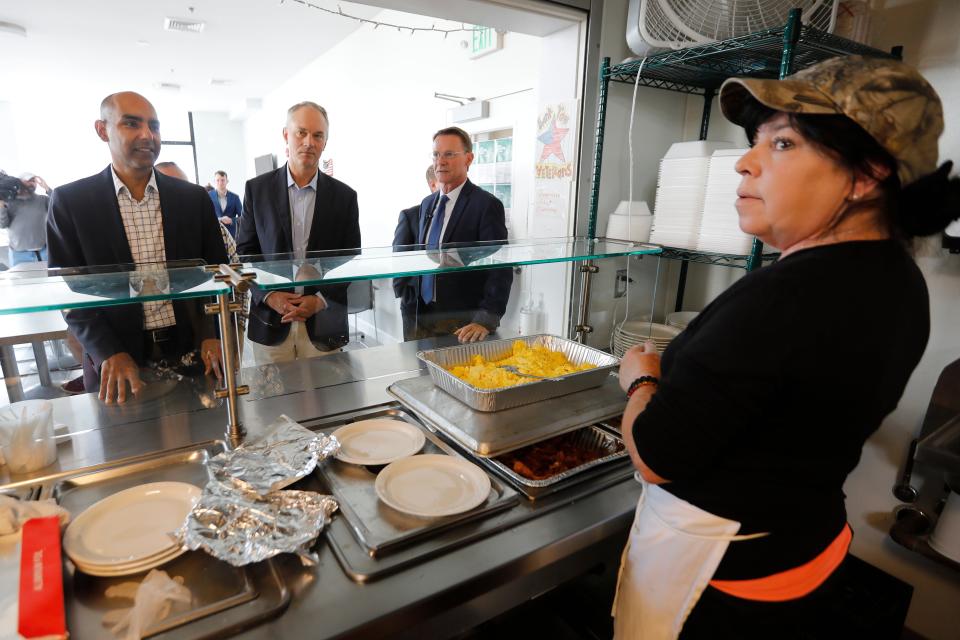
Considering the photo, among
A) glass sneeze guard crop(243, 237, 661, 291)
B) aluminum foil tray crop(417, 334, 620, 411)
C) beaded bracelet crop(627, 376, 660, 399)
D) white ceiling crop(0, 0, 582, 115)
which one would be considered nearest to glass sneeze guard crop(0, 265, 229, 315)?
glass sneeze guard crop(243, 237, 661, 291)

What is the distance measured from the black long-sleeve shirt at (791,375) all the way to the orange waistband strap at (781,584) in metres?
0.13

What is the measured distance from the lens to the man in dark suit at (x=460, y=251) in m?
1.70

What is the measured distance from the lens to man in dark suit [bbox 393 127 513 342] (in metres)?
1.70

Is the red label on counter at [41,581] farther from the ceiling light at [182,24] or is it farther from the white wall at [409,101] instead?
the ceiling light at [182,24]

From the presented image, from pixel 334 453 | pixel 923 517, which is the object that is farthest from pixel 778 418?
pixel 923 517

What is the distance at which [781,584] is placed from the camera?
771 mm

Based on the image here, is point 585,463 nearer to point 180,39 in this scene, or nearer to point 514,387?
point 514,387

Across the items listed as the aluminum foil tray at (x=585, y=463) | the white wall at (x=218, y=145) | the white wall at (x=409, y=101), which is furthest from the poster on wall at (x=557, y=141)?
the white wall at (x=218, y=145)

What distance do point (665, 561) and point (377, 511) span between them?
18.7 inches

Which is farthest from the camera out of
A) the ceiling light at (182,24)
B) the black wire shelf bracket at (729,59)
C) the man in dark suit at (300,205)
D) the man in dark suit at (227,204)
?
→ the man in dark suit at (227,204)

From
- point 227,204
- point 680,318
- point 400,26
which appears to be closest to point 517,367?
point 680,318

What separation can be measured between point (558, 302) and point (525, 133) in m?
1.18

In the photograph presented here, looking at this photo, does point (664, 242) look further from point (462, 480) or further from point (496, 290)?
point (462, 480)

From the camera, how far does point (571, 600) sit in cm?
141
